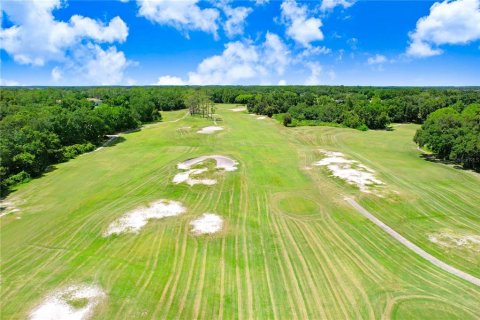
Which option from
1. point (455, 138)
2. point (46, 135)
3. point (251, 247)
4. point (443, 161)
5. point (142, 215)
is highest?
point (46, 135)

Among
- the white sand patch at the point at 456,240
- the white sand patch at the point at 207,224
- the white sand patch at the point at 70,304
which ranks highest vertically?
the white sand patch at the point at 207,224

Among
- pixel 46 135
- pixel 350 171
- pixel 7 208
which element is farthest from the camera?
pixel 46 135

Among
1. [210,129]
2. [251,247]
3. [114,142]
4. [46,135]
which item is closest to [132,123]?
[114,142]

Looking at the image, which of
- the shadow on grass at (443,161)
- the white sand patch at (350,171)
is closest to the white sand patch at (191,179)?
the white sand patch at (350,171)

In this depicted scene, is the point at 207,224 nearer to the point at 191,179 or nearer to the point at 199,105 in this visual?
the point at 191,179

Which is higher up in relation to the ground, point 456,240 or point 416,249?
point 456,240

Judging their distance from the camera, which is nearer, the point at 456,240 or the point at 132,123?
the point at 456,240

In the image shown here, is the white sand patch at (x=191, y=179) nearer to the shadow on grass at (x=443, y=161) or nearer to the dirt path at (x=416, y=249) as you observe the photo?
the dirt path at (x=416, y=249)
